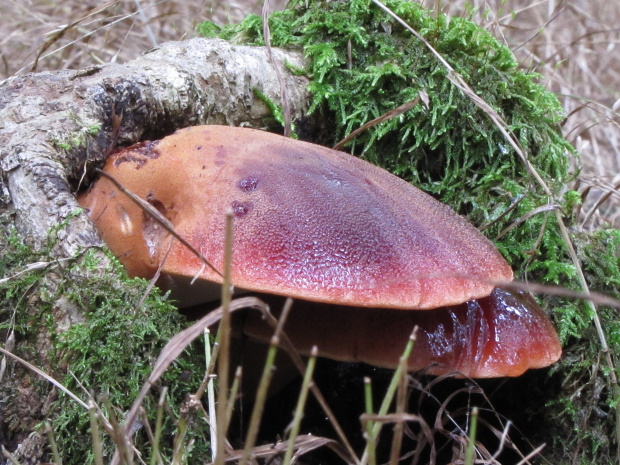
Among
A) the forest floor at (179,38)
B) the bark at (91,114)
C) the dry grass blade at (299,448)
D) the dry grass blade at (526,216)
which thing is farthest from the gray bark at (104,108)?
the forest floor at (179,38)

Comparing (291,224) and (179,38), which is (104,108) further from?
(179,38)

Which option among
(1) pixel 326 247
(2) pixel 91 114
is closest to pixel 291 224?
(1) pixel 326 247

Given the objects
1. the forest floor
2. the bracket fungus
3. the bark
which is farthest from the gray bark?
the forest floor

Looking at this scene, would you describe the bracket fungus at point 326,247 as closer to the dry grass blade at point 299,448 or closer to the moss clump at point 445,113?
the dry grass blade at point 299,448

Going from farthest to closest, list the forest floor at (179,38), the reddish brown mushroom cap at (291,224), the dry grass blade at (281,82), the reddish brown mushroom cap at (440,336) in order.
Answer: the forest floor at (179,38), the dry grass blade at (281,82), the reddish brown mushroom cap at (440,336), the reddish brown mushroom cap at (291,224)

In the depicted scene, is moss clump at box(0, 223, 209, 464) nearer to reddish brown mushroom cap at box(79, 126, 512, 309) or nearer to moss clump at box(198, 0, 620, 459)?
reddish brown mushroom cap at box(79, 126, 512, 309)

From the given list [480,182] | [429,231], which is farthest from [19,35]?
[429,231]

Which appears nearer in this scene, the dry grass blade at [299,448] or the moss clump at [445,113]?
the dry grass blade at [299,448]
